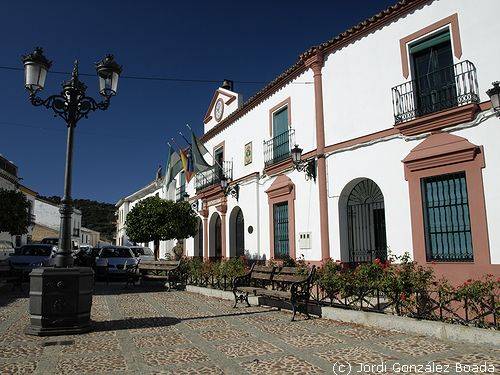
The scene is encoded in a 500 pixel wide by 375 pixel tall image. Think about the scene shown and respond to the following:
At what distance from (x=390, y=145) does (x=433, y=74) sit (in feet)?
5.48

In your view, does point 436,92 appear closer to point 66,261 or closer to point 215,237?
point 66,261

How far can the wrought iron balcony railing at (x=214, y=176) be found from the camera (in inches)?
660

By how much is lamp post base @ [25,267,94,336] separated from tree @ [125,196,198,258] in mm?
9896

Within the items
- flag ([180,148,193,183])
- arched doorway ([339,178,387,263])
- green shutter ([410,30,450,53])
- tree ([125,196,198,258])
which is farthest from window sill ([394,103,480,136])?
flag ([180,148,193,183])

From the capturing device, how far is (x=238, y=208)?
16.0 m

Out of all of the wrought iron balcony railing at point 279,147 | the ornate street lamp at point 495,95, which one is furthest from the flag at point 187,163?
the ornate street lamp at point 495,95

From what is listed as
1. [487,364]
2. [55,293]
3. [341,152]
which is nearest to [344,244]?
[341,152]

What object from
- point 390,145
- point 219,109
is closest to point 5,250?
point 219,109

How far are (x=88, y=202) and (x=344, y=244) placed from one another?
87.2 meters

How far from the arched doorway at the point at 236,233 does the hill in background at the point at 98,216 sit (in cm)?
6857

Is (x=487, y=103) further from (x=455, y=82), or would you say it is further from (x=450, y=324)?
(x=450, y=324)

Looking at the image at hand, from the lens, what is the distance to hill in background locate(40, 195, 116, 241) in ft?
271

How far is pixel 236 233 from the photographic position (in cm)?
1642

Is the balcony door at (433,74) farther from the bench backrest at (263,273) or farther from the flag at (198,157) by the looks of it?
the flag at (198,157)
